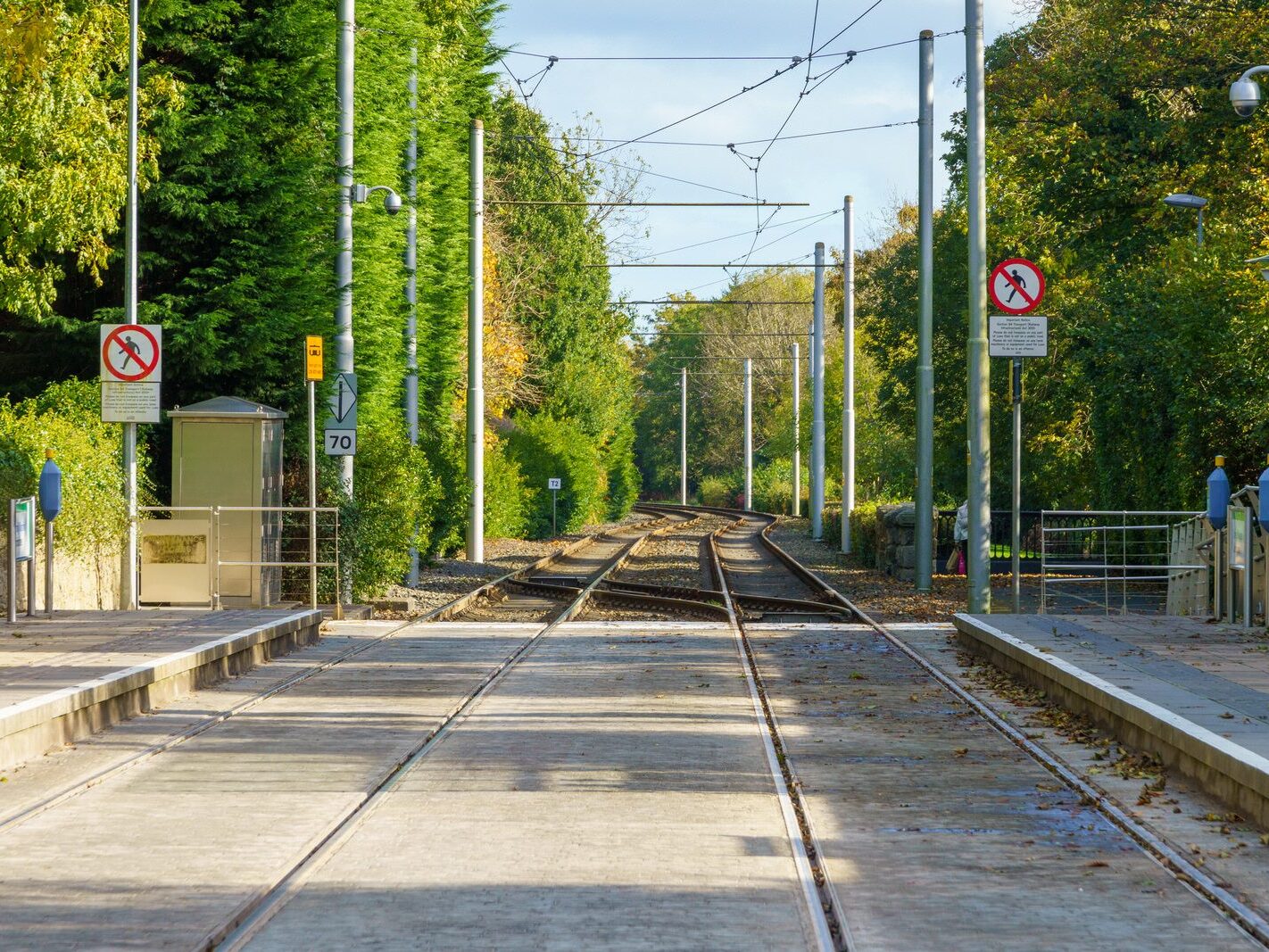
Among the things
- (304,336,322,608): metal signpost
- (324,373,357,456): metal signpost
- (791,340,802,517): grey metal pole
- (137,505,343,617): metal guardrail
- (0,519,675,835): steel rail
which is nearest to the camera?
(0,519,675,835): steel rail

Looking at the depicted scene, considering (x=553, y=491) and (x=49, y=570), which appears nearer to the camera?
(x=49, y=570)

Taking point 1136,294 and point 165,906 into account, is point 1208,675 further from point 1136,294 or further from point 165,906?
point 1136,294

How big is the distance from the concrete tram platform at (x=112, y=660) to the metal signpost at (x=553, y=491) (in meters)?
37.8

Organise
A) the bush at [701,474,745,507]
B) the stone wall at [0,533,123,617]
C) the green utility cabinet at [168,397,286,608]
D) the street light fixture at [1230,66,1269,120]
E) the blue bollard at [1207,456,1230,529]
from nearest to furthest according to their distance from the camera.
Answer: the blue bollard at [1207,456,1230,529]
the stone wall at [0,533,123,617]
the street light fixture at [1230,66,1269,120]
the green utility cabinet at [168,397,286,608]
the bush at [701,474,745,507]

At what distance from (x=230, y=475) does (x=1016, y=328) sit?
31.4 feet

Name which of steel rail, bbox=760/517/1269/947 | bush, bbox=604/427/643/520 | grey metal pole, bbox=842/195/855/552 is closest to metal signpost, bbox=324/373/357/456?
steel rail, bbox=760/517/1269/947

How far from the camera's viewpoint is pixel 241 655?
15.5 m

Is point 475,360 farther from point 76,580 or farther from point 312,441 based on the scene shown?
point 76,580

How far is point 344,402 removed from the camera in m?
22.5

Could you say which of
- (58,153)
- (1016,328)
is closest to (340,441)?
(58,153)

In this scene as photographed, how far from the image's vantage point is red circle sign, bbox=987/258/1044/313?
20453 mm

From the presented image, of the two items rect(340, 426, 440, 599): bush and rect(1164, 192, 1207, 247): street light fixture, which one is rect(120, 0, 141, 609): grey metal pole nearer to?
rect(340, 426, 440, 599): bush

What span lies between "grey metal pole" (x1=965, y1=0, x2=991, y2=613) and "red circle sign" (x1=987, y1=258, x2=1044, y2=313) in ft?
5.26

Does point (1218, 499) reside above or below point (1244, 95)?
below
